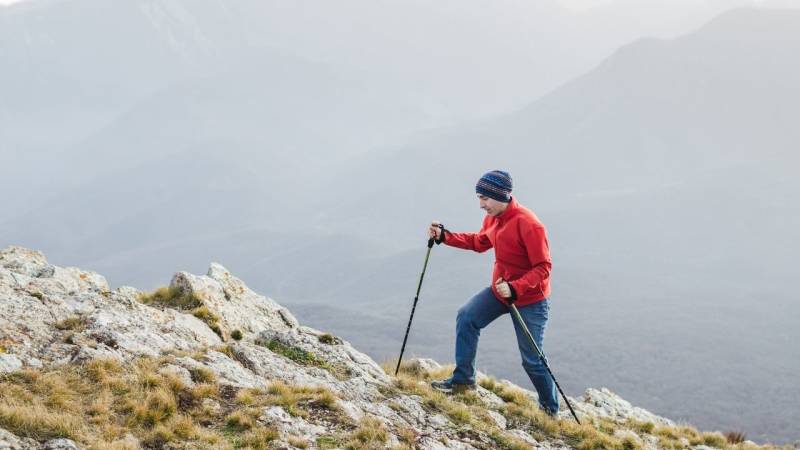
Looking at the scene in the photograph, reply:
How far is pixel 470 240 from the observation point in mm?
10633

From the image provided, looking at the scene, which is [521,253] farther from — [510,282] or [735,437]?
[735,437]

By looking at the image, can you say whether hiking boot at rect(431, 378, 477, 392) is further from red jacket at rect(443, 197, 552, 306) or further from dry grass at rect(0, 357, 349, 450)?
dry grass at rect(0, 357, 349, 450)

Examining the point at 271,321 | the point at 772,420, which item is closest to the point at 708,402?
the point at 772,420

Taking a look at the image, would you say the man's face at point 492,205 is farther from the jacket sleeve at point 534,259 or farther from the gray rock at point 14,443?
the gray rock at point 14,443

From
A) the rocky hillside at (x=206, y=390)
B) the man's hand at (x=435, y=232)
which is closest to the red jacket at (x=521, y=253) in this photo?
the man's hand at (x=435, y=232)

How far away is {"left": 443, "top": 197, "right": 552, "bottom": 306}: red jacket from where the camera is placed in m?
8.98

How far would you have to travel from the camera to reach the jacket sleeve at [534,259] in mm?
8914

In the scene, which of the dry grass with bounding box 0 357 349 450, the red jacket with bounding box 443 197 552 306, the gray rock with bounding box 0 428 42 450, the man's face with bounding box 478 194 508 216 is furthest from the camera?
the man's face with bounding box 478 194 508 216

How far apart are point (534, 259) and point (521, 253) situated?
0.33 meters

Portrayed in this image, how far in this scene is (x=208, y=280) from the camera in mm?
13008

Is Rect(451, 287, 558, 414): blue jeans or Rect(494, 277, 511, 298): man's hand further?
Rect(451, 287, 558, 414): blue jeans

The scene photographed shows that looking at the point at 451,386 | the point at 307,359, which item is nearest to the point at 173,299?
the point at 307,359

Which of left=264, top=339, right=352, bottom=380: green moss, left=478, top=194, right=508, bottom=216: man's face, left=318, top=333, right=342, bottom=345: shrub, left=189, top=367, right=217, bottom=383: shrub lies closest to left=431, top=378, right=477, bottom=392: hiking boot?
left=264, top=339, right=352, bottom=380: green moss

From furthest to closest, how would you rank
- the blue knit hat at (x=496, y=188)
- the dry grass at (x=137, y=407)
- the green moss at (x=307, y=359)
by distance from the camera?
the green moss at (x=307, y=359), the blue knit hat at (x=496, y=188), the dry grass at (x=137, y=407)
